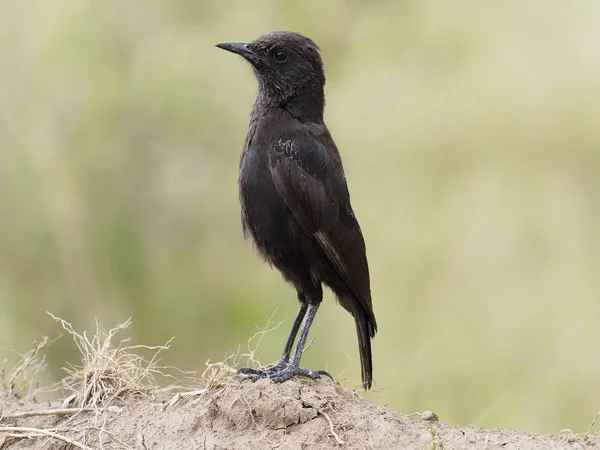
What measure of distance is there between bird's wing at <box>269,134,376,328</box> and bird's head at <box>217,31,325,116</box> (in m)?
0.37

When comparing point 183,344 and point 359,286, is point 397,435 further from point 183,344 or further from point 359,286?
point 183,344

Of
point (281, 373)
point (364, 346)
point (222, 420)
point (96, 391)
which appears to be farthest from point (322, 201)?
point (96, 391)

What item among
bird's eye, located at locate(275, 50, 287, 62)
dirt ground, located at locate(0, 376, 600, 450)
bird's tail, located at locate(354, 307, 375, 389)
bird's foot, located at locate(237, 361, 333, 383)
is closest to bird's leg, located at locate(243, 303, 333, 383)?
bird's foot, located at locate(237, 361, 333, 383)

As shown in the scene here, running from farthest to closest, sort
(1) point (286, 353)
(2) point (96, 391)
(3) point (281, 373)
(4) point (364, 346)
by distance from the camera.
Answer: (4) point (364, 346) < (1) point (286, 353) < (3) point (281, 373) < (2) point (96, 391)

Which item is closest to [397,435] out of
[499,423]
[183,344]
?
[499,423]

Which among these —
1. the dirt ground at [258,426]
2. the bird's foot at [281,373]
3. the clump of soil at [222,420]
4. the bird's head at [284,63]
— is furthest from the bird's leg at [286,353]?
the bird's head at [284,63]

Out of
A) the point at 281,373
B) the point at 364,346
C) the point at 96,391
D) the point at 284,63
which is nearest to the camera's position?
the point at 96,391

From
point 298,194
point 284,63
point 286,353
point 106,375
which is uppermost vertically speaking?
point 284,63

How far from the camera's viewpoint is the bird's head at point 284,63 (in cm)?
548

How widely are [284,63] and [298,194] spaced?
0.90m

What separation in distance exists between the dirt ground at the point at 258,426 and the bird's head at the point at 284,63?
1.82m

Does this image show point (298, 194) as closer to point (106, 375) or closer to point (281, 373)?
point (281, 373)

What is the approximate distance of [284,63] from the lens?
5.52 m

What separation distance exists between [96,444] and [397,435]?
4.63 ft
